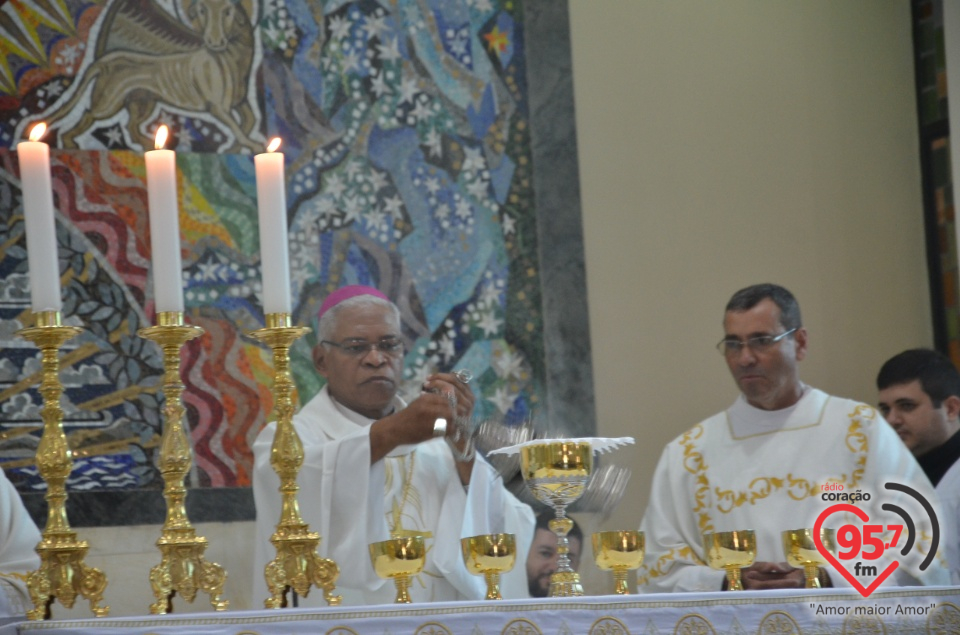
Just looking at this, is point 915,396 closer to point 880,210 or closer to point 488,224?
point 880,210

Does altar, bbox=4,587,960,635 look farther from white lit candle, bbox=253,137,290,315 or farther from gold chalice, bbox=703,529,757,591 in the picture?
white lit candle, bbox=253,137,290,315

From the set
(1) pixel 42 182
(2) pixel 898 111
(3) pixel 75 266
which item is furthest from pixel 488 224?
(1) pixel 42 182

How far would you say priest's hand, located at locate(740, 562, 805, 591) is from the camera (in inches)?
167

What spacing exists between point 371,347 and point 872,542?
5.93 ft

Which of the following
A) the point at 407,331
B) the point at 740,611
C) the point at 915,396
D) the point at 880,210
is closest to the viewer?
the point at 740,611

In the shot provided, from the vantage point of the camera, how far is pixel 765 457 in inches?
213

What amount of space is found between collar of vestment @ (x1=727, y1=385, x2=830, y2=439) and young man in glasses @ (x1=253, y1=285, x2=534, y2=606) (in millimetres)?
1077

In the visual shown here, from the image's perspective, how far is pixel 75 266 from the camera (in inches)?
225

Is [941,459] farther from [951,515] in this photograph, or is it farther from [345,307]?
[345,307]

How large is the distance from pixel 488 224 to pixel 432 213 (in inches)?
10.2

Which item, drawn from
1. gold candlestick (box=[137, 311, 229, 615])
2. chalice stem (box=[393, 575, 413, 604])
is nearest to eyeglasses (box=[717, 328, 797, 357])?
chalice stem (box=[393, 575, 413, 604])

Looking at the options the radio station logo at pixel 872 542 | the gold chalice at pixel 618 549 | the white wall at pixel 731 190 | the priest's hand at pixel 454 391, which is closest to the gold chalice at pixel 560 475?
the gold chalice at pixel 618 549

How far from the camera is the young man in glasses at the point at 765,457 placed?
5.12 m

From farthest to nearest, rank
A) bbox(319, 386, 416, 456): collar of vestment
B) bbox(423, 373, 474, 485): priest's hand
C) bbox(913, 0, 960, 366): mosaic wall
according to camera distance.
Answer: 1. bbox(913, 0, 960, 366): mosaic wall
2. bbox(319, 386, 416, 456): collar of vestment
3. bbox(423, 373, 474, 485): priest's hand
